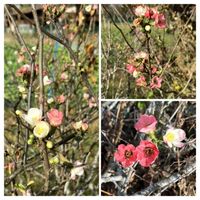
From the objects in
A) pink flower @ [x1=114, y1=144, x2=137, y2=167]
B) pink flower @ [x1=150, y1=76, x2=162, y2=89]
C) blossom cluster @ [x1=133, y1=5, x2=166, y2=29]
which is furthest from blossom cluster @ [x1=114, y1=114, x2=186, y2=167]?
blossom cluster @ [x1=133, y1=5, x2=166, y2=29]

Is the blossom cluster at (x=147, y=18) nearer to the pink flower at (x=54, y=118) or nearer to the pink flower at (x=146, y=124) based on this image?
the pink flower at (x=146, y=124)

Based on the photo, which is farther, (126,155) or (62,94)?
(62,94)

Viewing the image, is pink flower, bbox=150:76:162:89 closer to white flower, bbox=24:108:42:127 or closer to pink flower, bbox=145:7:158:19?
pink flower, bbox=145:7:158:19

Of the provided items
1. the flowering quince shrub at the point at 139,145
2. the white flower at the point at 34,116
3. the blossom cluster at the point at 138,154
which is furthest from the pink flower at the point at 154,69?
the white flower at the point at 34,116

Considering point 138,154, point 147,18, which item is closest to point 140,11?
point 147,18

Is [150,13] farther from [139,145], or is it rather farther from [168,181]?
[168,181]

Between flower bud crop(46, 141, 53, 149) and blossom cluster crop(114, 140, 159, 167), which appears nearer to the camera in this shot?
flower bud crop(46, 141, 53, 149)

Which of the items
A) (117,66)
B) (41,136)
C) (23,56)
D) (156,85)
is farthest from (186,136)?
(23,56)
